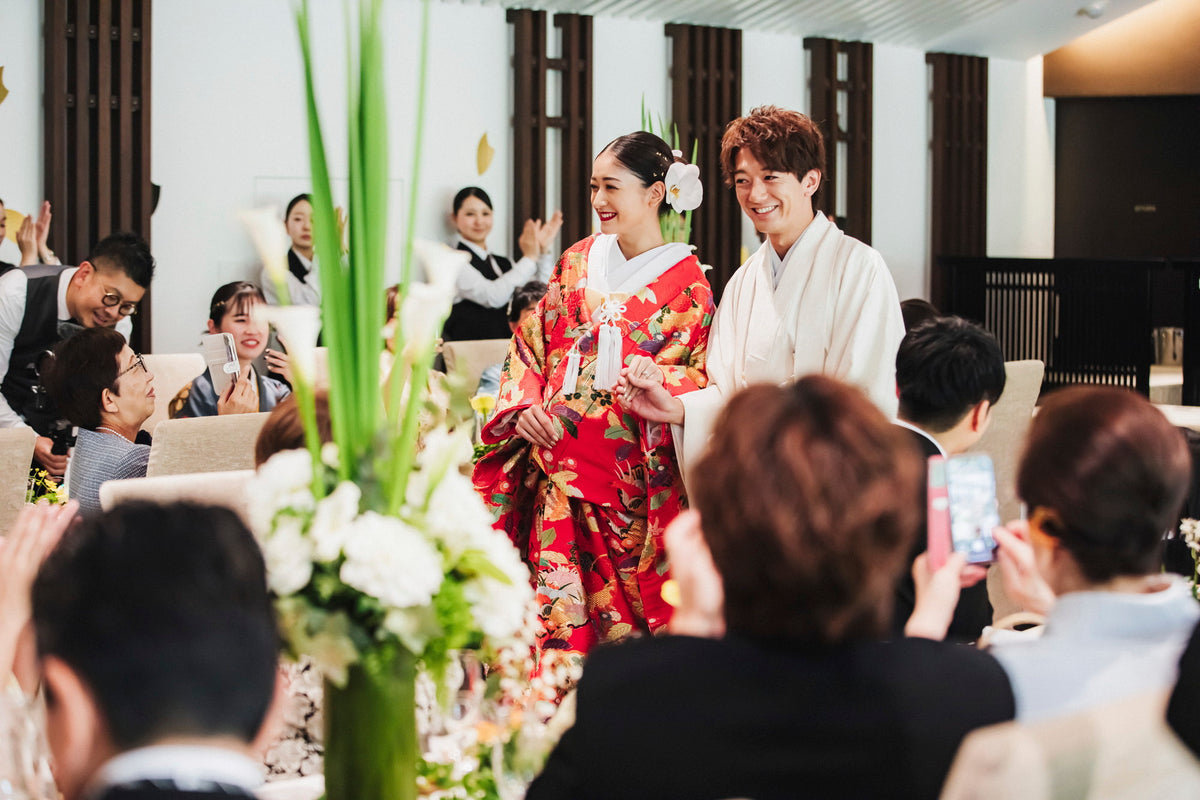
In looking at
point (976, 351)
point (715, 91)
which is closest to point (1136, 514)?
point (976, 351)

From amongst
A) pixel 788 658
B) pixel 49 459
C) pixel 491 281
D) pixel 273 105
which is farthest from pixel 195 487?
pixel 273 105

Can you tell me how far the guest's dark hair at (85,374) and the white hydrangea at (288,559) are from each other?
2.08m

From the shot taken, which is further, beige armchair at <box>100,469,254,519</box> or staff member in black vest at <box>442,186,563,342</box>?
staff member in black vest at <box>442,186,563,342</box>

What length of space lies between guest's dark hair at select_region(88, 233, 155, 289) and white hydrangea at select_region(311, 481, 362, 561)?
313cm

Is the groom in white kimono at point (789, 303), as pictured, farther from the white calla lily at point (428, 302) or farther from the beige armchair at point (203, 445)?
the white calla lily at point (428, 302)

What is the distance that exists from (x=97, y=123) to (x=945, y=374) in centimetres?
572

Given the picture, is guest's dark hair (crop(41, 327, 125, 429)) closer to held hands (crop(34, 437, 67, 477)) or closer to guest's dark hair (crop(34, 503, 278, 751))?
held hands (crop(34, 437, 67, 477))

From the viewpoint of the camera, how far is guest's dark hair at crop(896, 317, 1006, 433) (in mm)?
2100

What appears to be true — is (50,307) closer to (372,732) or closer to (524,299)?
(524,299)

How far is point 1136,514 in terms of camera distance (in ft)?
4.24

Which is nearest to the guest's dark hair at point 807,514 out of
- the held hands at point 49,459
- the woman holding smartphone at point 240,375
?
the woman holding smartphone at point 240,375

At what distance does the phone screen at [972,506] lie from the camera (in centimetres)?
150

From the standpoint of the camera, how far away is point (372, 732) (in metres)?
1.27

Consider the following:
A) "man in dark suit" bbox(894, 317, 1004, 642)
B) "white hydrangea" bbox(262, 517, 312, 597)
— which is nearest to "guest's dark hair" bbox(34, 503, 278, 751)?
"white hydrangea" bbox(262, 517, 312, 597)
